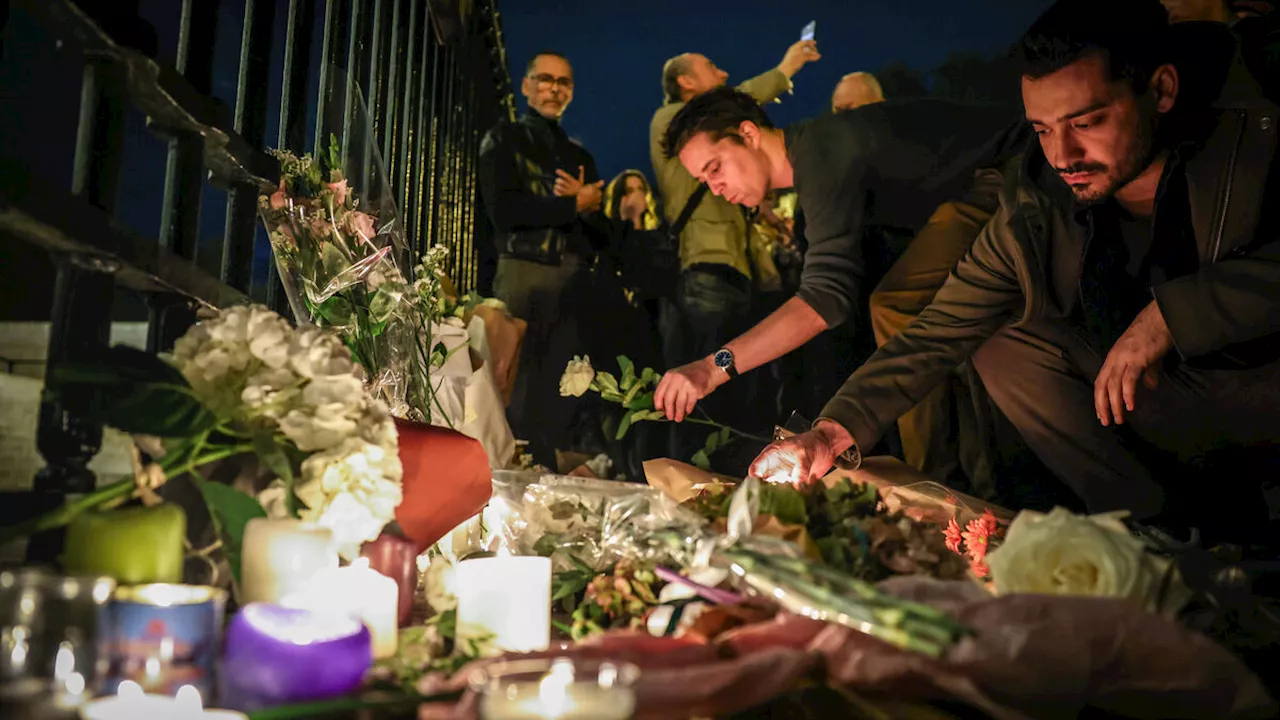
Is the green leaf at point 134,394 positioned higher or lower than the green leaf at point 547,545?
higher

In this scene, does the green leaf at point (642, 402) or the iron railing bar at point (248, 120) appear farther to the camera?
the green leaf at point (642, 402)

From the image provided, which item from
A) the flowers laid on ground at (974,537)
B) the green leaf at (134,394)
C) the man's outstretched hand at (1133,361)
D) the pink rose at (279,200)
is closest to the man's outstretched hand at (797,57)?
the man's outstretched hand at (1133,361)

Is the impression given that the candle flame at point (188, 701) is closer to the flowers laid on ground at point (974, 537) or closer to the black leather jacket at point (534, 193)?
the flowers laid on ground at point (974, 537)

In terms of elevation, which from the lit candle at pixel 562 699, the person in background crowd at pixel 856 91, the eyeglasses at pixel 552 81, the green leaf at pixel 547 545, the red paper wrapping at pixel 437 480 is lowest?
the lit candle at pixel 562 699

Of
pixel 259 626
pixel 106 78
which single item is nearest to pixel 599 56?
pixel 106 78

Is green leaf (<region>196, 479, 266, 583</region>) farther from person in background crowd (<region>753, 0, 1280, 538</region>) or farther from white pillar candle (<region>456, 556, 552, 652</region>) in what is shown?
person in background crowd (<region>753, 0, 1280, 538</region>)

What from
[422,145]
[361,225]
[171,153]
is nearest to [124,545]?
[171,153]

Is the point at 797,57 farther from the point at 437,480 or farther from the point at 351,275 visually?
the point at 437,480

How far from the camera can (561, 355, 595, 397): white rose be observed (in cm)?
250

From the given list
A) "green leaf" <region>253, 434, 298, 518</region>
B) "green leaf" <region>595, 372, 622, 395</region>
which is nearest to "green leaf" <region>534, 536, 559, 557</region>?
"green leaf" <region>253, 434, 298, 518</region>

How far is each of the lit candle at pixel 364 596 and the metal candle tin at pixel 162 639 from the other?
17 cm

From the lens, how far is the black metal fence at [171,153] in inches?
41.1

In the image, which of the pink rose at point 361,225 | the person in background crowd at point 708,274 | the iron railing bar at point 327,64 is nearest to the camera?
the pink rose at point 361,225

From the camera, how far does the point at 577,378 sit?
2.50m
